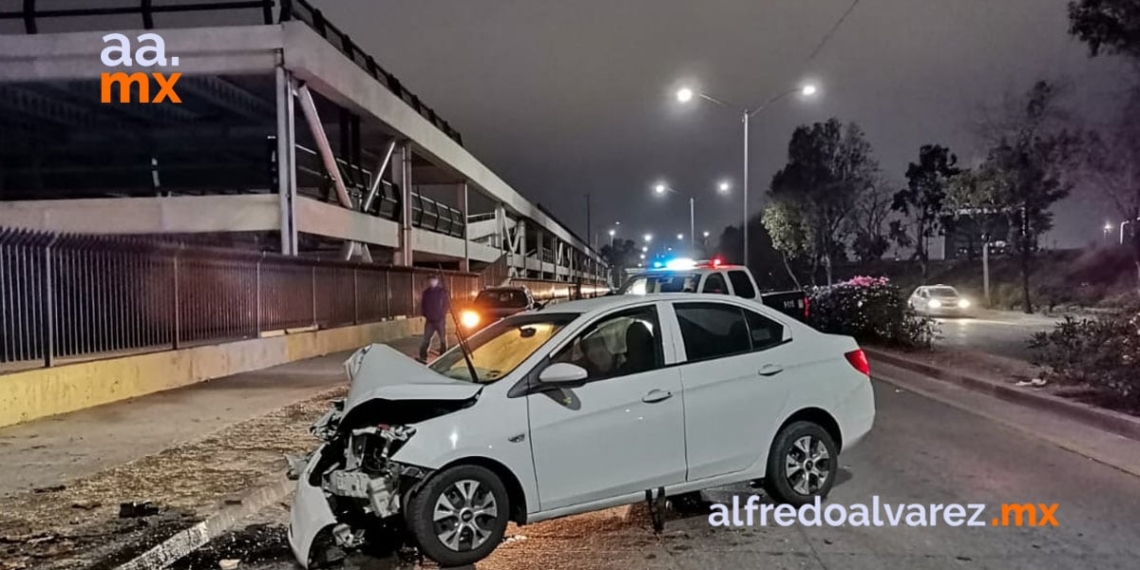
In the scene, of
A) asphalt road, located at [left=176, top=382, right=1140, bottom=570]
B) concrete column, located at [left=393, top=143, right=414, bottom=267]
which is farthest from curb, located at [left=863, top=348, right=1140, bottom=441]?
concrete column, located at [left=393, top=143, right=414, bottom=267]

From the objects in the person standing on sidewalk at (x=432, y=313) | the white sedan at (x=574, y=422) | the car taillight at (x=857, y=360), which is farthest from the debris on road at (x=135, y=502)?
the person standing on sidewalk at (x=432, y=313)

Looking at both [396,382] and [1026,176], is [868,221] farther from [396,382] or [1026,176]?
[396,382]

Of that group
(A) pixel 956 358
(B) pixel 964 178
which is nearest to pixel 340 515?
(A) pixel 956 358

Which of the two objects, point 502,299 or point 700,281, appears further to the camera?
point 502,299

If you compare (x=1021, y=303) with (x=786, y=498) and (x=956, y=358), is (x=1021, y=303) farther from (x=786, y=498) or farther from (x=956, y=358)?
(x=786, y=498)

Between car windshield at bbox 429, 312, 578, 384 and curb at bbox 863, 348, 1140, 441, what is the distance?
22.3 feet

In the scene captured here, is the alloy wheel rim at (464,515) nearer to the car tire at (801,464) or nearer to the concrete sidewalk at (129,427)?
the car tire at (801,464)

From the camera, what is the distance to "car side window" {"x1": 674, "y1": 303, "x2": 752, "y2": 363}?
607 cm

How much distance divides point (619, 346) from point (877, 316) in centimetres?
1473

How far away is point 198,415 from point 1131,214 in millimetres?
30465

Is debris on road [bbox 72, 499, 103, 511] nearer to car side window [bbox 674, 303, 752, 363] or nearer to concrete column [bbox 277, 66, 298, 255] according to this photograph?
car side window [bbox 674, 303, 752, 363]

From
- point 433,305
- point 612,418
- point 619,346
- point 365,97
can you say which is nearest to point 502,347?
point 619,346

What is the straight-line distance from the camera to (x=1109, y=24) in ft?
77.0

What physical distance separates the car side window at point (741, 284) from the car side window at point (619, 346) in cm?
908
